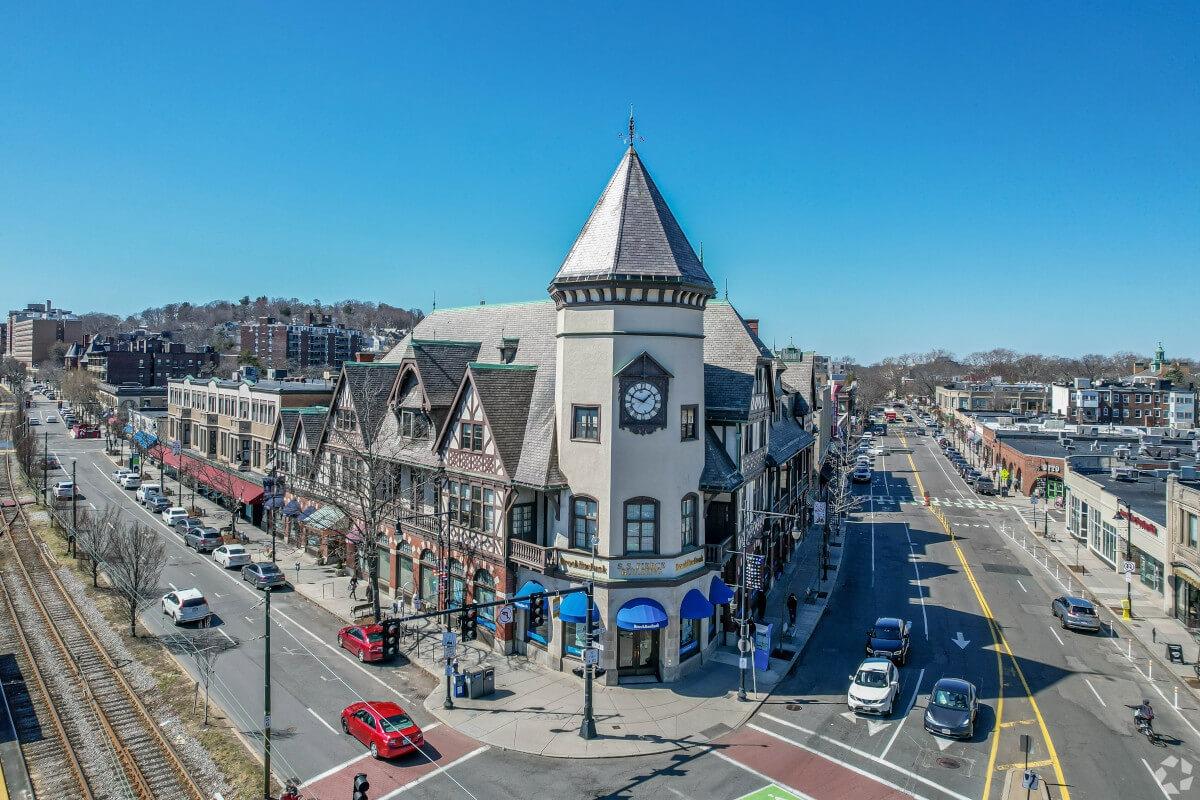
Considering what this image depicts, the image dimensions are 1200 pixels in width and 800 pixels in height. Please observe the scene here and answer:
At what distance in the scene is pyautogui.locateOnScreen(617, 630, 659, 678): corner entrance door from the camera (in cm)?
2931

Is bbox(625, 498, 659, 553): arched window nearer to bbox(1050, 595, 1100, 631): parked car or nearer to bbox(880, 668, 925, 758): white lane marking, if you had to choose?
bbox(880, 668, 925, 758): white lane marking

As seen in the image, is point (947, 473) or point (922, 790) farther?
point (947, 473)

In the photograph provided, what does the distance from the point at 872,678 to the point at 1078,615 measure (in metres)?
16.3

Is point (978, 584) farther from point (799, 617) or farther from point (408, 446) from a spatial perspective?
point (408, 446)

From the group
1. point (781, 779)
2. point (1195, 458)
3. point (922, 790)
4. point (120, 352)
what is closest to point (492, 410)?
point (781, 779)

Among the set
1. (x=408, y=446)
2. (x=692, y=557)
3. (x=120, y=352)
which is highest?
(x=120, y=352)

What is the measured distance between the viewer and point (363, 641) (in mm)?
31453

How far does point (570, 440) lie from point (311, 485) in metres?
24.6

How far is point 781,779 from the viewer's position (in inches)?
871

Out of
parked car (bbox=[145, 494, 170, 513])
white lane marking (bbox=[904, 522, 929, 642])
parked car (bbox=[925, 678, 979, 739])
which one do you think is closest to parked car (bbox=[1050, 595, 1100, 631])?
white lane marking (bbox=[904, 522, 929, 642])

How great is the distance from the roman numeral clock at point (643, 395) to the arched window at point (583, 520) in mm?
3544

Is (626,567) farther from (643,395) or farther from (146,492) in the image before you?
(146,492)

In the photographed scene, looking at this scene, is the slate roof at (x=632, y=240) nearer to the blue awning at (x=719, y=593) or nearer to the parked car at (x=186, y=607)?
the blue awning at (x=719, y=593)

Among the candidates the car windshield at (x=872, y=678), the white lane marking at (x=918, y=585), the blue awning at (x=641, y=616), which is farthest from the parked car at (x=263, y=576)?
the white lane marking at (x=918, y=585)
